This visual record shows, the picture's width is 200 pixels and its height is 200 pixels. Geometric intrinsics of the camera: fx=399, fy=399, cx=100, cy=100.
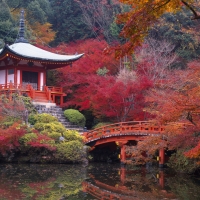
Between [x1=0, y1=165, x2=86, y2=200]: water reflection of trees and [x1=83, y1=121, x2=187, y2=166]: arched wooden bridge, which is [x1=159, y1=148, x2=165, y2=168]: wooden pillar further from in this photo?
[x1=0, y1=165, x2=86, y2=200]: water reflection of trees

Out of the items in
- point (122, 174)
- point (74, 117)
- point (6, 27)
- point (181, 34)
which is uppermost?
point (6, 27)

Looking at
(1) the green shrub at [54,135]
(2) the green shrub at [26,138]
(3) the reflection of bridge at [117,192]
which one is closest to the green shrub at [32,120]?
(1) the green shrub at [54,135]

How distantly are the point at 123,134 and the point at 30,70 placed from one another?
31.5 feet

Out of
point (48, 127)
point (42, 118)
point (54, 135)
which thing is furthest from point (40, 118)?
point (54, 135)

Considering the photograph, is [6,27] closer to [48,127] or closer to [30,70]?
[30,70]

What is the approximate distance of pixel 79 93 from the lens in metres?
24.8

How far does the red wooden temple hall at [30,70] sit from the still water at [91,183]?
25.0 feet

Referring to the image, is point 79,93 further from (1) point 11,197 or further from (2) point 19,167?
(1) point 11,197

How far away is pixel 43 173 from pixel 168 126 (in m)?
5.23

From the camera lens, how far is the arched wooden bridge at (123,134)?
18.4m

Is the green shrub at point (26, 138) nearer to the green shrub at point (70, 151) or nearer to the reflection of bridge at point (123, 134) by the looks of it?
the green shrub at point (70, 151)

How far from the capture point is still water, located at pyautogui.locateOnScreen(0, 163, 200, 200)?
1177 centimetres

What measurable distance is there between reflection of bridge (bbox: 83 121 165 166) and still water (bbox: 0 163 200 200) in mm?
1558

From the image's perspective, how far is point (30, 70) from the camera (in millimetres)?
26000
